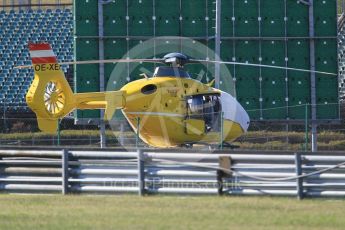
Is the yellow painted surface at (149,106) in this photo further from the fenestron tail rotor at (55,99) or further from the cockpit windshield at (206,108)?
the cockpit windshield at (206,108)

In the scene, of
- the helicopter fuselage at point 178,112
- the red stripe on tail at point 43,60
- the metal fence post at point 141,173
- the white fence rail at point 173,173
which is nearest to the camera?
the white fence rail at point 173,173

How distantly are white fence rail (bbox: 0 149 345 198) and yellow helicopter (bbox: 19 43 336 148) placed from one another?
393 inches

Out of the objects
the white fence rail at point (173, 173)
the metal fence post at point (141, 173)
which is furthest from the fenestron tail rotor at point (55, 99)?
the metal fence post at point (141, 173)

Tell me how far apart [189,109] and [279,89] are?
6.96m

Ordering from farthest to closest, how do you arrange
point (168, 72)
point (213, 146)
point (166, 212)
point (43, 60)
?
1. point (168, 72)
2. point (213, 146)
3. point (43, 60)
4. point (166, 212)

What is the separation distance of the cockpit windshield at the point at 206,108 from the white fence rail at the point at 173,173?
40.1 feet

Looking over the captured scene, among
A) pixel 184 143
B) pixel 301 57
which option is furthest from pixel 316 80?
pixel 184 143

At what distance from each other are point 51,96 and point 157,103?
125 inches

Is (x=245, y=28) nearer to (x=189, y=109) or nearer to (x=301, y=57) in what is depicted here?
(x=301, y=57)

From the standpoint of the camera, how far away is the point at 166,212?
1587cm

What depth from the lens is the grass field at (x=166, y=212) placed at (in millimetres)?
14516

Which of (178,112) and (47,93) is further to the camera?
(178,112)

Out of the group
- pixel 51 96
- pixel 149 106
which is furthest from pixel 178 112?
pixel 51 96

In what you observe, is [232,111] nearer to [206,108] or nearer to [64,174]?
[206,108]
